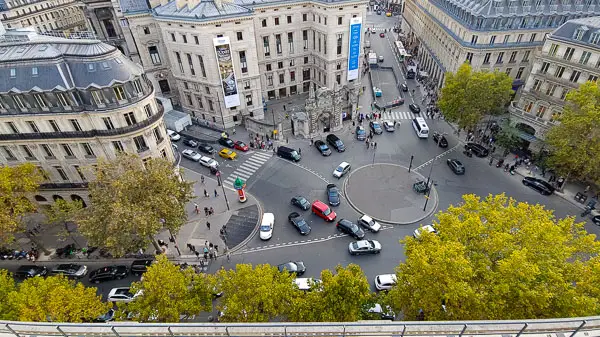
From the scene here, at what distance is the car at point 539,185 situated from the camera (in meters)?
52.1

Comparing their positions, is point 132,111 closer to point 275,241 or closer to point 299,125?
point 275,241

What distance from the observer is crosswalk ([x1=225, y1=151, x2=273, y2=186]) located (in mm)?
58156

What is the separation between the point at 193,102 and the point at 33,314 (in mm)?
51884

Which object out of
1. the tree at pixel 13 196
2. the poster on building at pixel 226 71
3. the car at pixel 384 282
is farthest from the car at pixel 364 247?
the tree at pixel 13 196

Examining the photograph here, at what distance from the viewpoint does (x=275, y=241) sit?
46.2m

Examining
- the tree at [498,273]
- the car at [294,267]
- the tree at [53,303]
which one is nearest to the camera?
the tree at [498,273]

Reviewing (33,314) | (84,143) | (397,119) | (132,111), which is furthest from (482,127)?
(33,314)

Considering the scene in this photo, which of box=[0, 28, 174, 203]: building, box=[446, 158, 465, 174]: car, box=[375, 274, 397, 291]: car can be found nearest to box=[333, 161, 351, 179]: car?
box=[446, 158, 465, 174]: car

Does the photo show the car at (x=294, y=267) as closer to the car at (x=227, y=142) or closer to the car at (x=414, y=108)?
the car at (x=227, y=142)

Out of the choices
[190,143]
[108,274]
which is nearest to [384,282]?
[108,274]

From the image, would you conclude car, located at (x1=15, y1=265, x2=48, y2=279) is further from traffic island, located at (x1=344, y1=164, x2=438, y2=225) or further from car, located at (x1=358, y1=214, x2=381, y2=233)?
traffic island, located at (x1=344, y1=164, x2=438, y2=225)

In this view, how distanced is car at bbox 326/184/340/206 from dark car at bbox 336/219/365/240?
4828 mm

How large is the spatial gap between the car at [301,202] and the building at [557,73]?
141ft

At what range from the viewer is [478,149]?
200 feet
